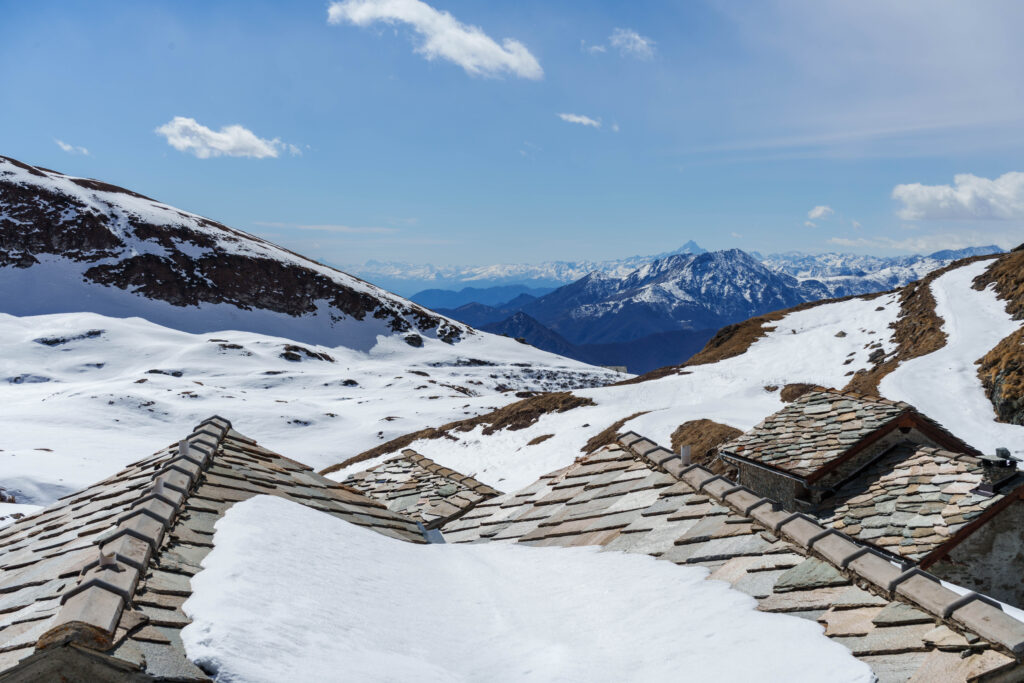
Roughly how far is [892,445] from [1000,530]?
3434 mm

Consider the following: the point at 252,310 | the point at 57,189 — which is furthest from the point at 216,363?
the point at 57,189

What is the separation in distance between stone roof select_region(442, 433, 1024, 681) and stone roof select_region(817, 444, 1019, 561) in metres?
5.18

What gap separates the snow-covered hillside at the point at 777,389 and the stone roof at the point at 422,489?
14.0 m

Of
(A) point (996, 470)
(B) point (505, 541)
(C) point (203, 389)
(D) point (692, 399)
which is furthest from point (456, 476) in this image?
(C) point (203, 389)

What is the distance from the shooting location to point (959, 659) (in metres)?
3.21

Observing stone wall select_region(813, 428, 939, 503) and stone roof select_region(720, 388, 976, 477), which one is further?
stone roof select_region(720, 388, 976, 477)


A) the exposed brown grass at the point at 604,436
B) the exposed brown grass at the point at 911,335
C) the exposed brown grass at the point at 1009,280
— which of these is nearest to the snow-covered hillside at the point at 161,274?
the exposed brown grass at the point at 604,436

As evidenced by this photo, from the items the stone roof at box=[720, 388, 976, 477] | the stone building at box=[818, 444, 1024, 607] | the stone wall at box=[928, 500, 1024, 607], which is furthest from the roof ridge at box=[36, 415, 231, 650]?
the stone roof at box=[720, 388, 976, 477]

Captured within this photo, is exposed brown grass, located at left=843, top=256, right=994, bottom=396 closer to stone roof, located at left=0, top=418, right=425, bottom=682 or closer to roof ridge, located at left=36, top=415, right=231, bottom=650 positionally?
stone roof, located at left=0, top=418, right=425, bottom=682

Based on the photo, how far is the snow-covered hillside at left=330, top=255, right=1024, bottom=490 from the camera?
86.8 feet

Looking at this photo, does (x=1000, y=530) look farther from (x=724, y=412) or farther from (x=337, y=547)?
(x=724, y=412)

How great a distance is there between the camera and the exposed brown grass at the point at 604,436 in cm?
3198

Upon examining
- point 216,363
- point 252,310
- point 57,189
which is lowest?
point 216,363

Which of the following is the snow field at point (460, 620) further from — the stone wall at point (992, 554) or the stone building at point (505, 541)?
the stone wall at point (992, 554)
